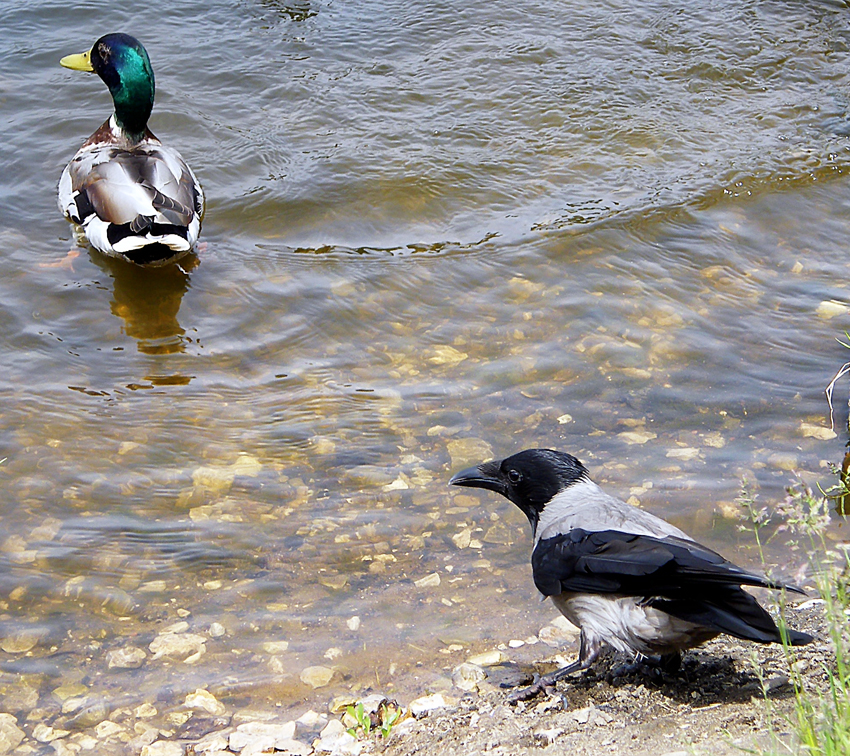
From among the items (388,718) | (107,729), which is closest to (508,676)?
(388,718)

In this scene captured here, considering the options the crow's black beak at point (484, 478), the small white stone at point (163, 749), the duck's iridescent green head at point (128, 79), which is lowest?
the small white stone at point (163, 749)

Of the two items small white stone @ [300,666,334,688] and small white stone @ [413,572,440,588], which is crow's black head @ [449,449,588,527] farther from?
small white stone @ [300,666,334,688]

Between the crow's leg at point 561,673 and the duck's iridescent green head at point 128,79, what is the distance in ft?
19.1

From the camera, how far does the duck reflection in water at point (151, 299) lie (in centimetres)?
616

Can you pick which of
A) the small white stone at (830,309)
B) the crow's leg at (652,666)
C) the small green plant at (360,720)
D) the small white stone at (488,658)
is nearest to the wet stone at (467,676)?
the small white stone at (488,658)

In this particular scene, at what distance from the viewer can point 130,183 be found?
22.1ft

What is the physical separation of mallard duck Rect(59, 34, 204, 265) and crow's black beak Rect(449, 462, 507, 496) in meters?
3.39

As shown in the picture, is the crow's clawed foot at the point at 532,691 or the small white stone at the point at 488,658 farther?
the small white stone at the point at 488,658

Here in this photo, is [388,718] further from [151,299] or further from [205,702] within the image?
[151,299]

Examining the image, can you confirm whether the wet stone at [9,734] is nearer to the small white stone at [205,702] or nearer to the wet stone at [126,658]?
the wet stone at [126,658]

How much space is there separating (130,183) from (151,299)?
34.9 inches

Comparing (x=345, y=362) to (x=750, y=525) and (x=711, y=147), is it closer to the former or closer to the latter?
(x=750, y=525)

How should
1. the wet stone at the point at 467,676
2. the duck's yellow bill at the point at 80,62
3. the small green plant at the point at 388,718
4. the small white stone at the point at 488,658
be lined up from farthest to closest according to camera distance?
1. the duck's yellow bill at the point at 80,62
2. the small white stone at the point at 488,658
3. the wet stone at the point at 467,676
4. the small green plant at the point at 388,718

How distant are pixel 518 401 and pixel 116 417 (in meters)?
2.37
